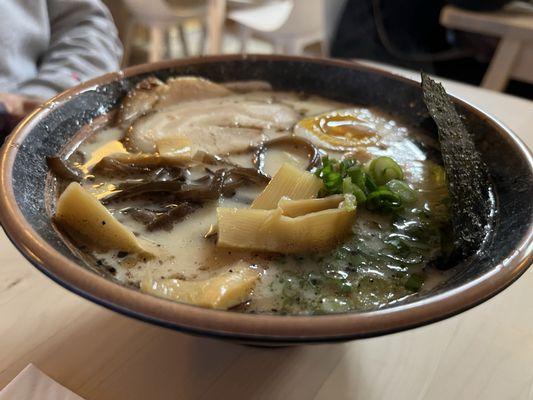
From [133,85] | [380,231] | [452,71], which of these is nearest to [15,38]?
[133,85]

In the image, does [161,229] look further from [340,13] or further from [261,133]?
[340,13]

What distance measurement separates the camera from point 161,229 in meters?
0.79

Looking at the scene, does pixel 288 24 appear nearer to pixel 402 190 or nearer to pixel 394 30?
pixel 394 30

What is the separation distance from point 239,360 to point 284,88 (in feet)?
2.42

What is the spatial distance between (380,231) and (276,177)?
186 mm

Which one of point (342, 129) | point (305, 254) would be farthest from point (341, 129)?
point (305, 254)

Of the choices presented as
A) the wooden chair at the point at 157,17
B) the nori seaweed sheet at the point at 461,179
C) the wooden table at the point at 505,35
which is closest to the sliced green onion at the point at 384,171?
the nori seaweed sheet at the point at 461,179

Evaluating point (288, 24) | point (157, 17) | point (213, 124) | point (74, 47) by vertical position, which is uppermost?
point (213, 124)

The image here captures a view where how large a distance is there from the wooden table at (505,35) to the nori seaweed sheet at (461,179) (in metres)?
1.74

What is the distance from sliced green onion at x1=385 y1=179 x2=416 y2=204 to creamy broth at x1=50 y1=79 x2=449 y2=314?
2 cm

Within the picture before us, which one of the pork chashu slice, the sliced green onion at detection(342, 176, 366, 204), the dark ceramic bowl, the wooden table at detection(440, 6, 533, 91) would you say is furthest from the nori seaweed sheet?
the wooden table at detection(440, 6, 533, 91)

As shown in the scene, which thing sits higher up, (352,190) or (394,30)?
(352,190)

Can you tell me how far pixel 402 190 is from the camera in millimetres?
867

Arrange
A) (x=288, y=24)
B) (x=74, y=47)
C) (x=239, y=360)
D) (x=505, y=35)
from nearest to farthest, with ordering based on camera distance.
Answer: (x=239, y=360)
(x=74, y=47)
(x=505, y=35)
(x=288, y=24)
